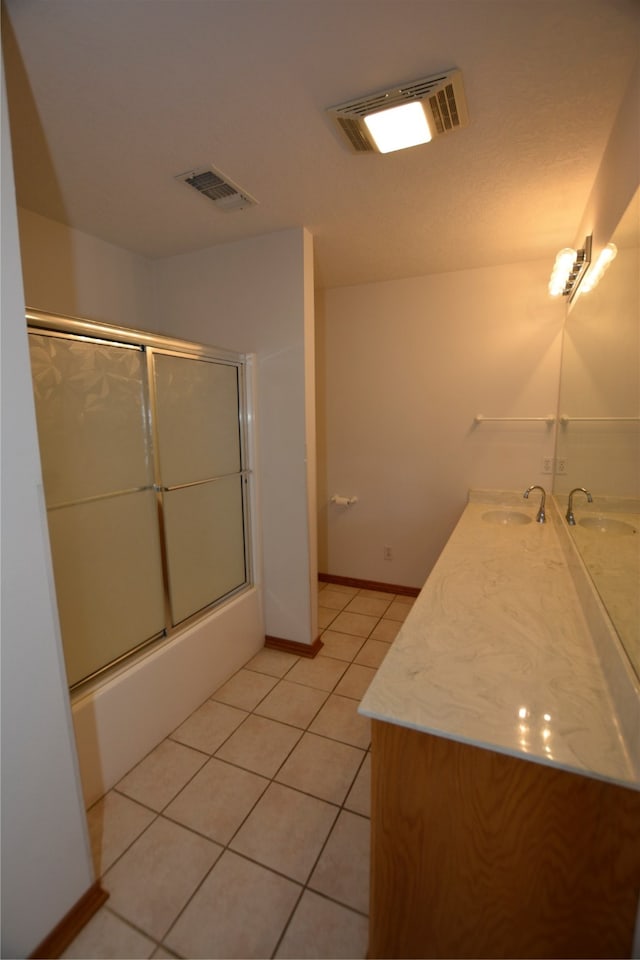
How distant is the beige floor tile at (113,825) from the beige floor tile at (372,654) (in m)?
1.33

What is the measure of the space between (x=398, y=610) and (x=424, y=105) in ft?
9.54

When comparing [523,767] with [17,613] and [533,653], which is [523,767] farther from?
[17,613]

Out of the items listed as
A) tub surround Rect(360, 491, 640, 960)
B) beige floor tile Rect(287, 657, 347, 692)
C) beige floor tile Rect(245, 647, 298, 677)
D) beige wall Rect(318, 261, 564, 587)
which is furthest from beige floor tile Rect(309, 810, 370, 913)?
beige wall Rect(318, 261, 564, 587)

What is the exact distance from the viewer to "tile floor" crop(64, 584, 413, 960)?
1.16 meters

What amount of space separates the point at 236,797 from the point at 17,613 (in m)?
1.19

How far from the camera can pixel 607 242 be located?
1.43 meters

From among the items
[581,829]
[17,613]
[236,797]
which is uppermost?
[17,613]

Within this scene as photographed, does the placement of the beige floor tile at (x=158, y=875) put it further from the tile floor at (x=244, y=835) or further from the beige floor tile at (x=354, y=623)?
the beige floor tile at (x=354, y=623)

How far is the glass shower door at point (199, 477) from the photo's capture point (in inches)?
77.7

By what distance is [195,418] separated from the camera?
2.13 metres

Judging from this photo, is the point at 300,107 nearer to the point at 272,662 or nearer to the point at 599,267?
the point at 599,267

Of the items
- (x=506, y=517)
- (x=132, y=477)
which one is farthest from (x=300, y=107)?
(x=506, y=517)

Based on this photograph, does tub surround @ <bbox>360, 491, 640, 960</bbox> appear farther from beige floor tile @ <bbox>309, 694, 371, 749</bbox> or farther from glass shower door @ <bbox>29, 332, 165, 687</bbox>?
glass shower door @ <bbox>29, 332, 165, 687</bbox>

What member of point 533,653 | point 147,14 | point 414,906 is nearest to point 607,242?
point 533,653
